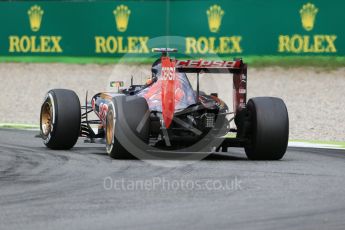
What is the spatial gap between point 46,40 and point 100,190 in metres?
20.7

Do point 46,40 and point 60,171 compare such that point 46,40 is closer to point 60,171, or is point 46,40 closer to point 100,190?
point 60,171

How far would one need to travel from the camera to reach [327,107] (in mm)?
24078

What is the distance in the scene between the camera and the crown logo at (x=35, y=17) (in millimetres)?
30297

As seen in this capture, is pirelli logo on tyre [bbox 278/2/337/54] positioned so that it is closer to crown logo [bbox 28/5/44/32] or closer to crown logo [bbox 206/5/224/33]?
crown logo [bbox 206/5/224/33]

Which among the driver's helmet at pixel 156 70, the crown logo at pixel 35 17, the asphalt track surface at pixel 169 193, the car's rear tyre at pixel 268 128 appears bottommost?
the asphalt track surface at pixel 169 193

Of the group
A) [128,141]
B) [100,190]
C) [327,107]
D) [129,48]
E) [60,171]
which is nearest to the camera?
[100,190]

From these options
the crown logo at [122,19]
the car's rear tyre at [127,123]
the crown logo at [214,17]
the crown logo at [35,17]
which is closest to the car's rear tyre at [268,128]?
the car's rear tyre at [127,123]

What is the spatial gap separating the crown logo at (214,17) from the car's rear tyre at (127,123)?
A: 15.2 m

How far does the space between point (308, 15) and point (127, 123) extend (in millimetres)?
15092

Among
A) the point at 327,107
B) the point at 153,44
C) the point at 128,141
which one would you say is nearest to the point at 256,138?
the point at 128,141

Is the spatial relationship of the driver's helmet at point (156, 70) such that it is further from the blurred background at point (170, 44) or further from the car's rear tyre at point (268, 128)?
the blurred background at point (170, 44)

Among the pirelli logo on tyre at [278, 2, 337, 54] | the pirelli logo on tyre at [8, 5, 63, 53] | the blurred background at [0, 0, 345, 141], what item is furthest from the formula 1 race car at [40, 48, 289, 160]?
the pirelli logo on tyre at [8, 5, 63, 53]

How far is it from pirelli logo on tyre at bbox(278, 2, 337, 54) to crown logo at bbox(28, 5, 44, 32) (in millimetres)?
7919

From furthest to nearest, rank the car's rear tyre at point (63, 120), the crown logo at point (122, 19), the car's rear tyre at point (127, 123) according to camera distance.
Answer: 1. the crown logo at point (122, 19)
2. the car's rear tyre at point (63, 120)
3. the car's rear tyre at point (127, 123)
